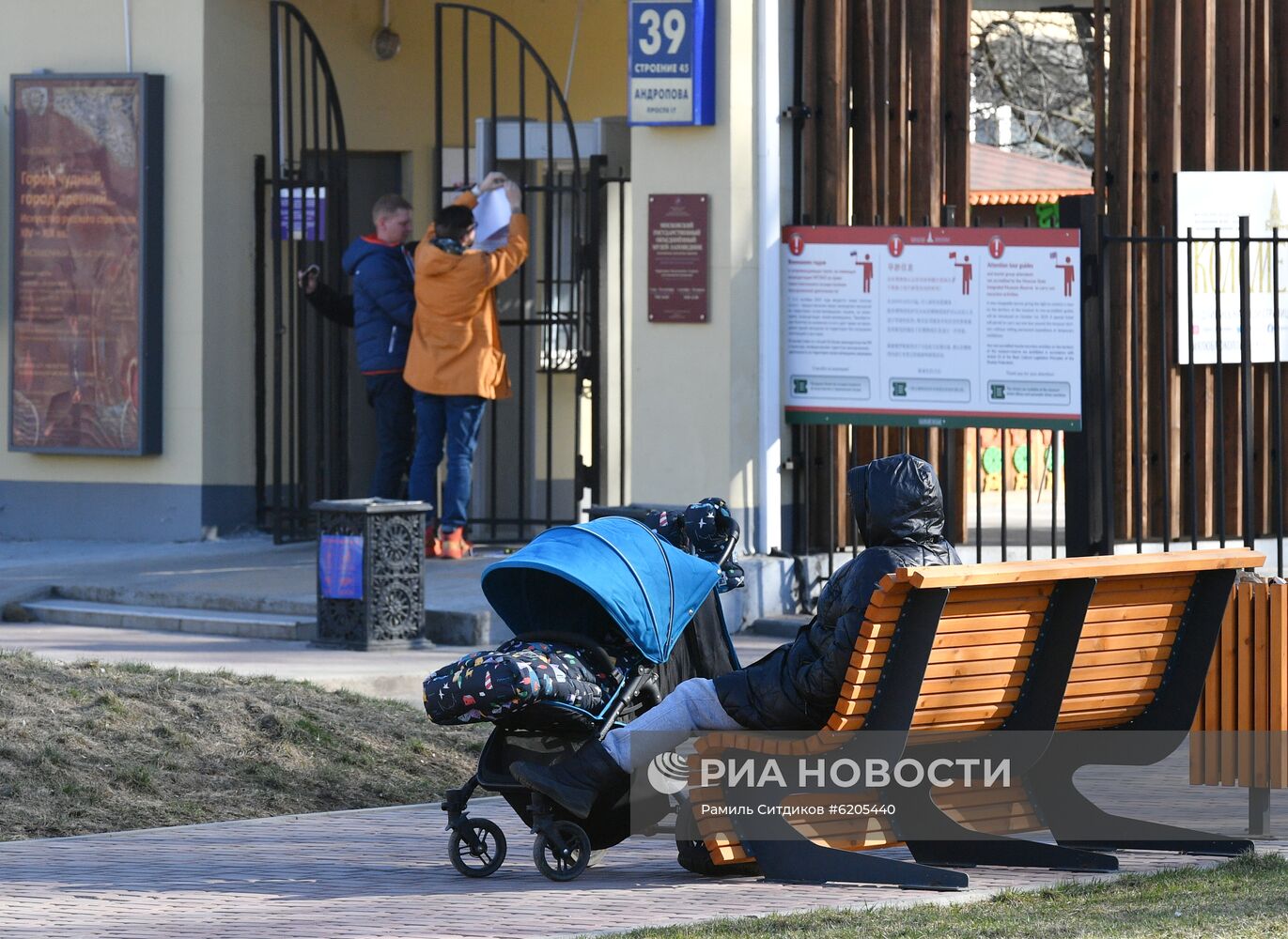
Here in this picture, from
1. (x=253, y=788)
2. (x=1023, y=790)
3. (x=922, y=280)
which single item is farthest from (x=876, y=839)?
(x=922, y=280)

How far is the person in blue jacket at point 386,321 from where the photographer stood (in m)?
13.0

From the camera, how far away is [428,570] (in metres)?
12.4

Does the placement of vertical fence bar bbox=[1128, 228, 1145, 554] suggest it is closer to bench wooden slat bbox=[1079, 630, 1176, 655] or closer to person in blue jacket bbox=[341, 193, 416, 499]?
person in blue jacket bbox=[341, 193, 416, 499]

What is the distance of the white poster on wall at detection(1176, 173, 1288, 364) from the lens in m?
12.5

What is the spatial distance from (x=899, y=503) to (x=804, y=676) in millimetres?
555

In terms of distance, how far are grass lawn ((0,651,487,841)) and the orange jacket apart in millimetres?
3516

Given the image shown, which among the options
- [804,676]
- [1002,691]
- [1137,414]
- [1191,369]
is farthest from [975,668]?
[1191,369]

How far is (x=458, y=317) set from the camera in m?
12.6

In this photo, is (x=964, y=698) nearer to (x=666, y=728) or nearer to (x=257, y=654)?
(x=666, y=728)

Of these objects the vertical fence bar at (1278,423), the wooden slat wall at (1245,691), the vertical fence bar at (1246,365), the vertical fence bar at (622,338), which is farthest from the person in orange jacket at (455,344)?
the wooden slat wall at (1245,691)

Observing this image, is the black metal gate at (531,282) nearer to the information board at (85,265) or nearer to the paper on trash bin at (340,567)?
the information board at (85,265)

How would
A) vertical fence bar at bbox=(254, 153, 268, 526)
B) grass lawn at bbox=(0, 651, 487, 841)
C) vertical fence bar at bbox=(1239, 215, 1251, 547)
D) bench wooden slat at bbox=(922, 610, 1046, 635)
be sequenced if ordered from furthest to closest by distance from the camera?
vertical fence bar at bbox=(254, 153, 268, 526)
vertical fence bar at bbox=(1239, 215, 1251, 547)
grass lawn at bbox=(0, 651, 487, 841)
bench wooden slat at bbox=(922, 610, 1046, 635)

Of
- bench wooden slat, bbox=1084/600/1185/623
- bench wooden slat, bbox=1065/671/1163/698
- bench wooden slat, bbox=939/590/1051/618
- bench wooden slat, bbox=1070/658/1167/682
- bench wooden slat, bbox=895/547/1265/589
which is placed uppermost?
bench wooden slat, bbox=895/547/1265/589

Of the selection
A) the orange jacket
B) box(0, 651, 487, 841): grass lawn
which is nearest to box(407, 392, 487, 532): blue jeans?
the orange jacket
